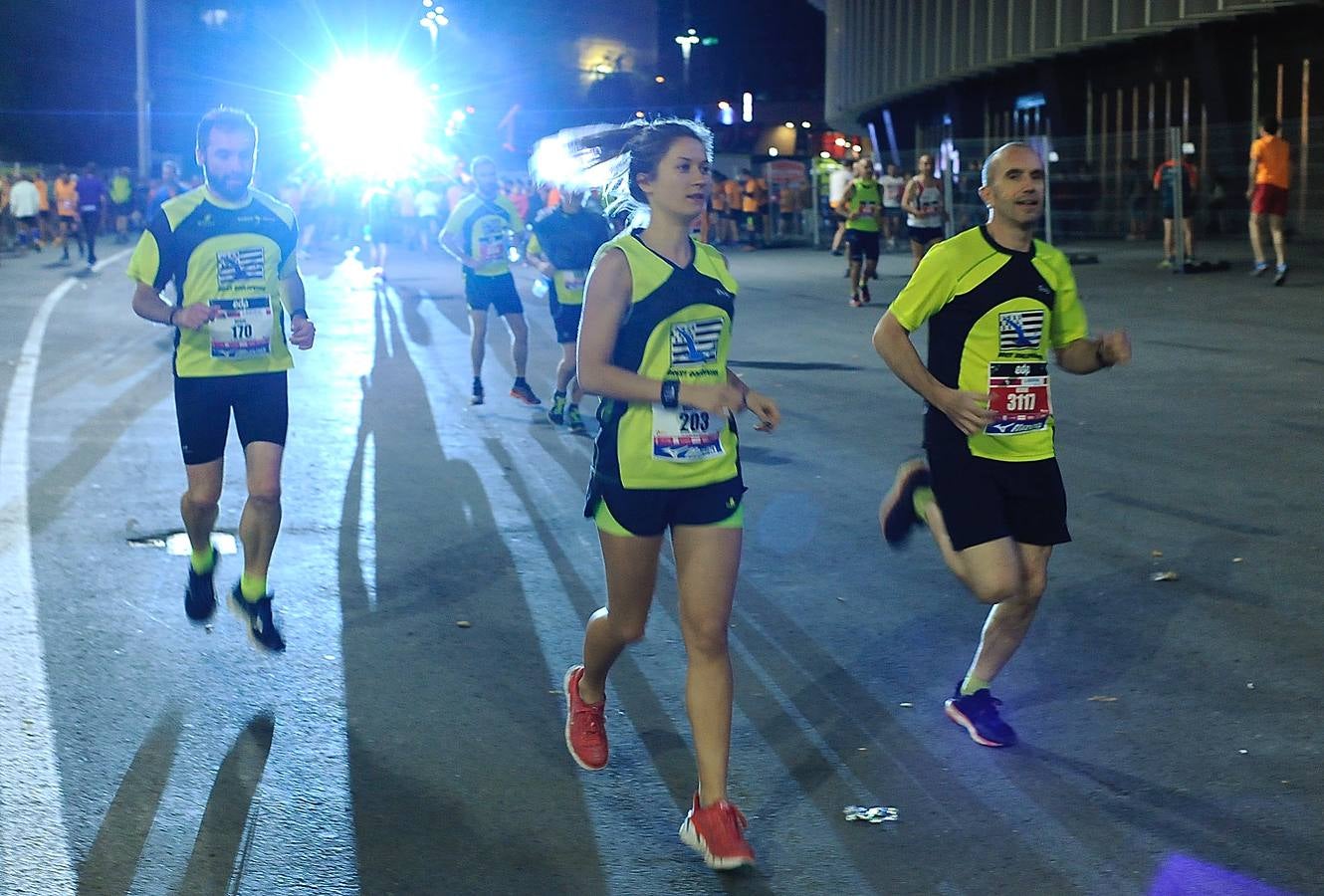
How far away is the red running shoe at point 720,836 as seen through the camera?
3.92 m

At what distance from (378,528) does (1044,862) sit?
15.8 ft

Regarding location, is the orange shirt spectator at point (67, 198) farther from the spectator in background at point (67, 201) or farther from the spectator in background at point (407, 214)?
the spectator in background at point (407, 214)

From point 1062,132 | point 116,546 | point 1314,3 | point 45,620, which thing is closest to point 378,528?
point 116,546

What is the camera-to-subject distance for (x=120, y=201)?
149ft

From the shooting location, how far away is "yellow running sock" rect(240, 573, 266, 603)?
584cm

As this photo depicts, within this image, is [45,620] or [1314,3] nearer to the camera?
[45,620]

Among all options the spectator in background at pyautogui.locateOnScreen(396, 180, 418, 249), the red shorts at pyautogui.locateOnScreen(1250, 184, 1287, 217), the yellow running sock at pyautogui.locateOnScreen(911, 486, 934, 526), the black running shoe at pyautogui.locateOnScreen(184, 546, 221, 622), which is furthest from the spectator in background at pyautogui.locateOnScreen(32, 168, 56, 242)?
the yellow running sock at pyautogui.locateOnScreen(911, 486, 934, 526)

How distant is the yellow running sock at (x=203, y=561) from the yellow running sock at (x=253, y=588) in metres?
0.45

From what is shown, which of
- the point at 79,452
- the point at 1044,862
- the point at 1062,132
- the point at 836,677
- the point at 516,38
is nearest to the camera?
the point at 1044,862

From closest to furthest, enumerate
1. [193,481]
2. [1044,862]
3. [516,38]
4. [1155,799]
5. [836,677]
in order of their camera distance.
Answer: [1044,862], [1155,799], [836,677], [193,481], [516,38]

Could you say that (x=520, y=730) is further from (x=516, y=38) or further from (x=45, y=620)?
(x=516, y=38)

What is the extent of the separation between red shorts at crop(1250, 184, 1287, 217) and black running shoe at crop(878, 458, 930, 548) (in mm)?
15191

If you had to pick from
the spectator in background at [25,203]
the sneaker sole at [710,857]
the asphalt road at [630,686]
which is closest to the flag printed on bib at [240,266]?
the asphalt road at [630,686]

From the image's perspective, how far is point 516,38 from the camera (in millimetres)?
111125
